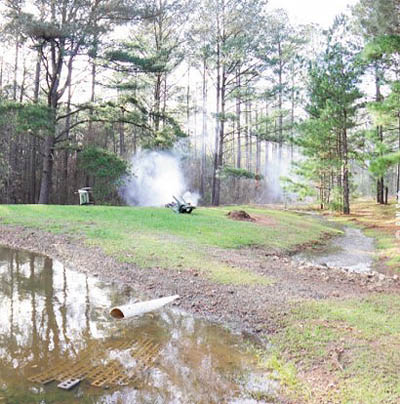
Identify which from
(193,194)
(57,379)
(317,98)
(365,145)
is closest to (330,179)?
(365,145)

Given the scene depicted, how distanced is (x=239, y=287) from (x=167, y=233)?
4877 millimetres

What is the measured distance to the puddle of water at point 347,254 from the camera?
8797 mm

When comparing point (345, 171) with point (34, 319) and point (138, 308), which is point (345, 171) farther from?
point (34, 319)

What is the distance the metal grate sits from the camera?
3155 millimetres

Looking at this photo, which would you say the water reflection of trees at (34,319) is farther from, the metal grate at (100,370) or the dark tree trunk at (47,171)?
the dark tree trunk at (47,171)

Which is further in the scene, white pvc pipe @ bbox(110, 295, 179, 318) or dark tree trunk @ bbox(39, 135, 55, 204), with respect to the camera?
dark tree trunk @ bbox(39, 135, 55, 204)

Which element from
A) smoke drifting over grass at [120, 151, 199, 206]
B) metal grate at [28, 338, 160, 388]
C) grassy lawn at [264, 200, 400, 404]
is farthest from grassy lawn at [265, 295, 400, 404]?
smoke drifting over grass at [120, 151, 199, 206]

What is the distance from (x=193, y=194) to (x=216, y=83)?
7.35m

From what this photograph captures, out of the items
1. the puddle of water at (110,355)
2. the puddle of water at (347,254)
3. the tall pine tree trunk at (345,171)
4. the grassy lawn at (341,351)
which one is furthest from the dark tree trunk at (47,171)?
the grassy lawn at (341,351)

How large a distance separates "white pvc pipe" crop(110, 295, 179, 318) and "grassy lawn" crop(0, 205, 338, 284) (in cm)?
126

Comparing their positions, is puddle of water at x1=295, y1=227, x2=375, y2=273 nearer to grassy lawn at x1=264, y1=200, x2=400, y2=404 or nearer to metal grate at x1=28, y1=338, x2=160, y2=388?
grassy lawn at x1=264, y1=200, x2=400, y2=404

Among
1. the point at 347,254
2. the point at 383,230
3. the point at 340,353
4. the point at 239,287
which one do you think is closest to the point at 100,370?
the point at 340,353

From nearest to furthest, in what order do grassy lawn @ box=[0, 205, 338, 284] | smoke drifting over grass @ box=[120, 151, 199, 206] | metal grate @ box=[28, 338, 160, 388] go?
metal grate @ box=[28, 338, 160, 388]
grassy lawn @ box=[0, 205, 338, 284]
smoke drifting over grass @ box=[120, 151, 199, 206]

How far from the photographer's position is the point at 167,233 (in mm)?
10461
